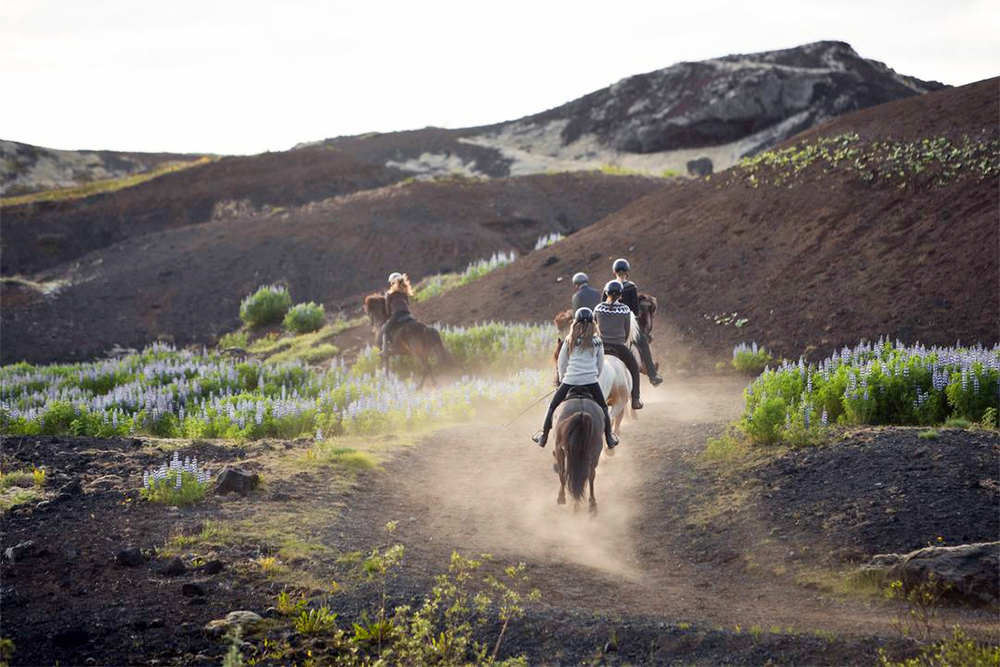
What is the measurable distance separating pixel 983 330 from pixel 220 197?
4257cm

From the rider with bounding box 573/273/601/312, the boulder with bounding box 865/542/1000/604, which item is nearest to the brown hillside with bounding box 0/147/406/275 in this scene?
the rider with bounding box 573/273/601/312

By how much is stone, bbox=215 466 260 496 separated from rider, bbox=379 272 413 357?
28.5 ft

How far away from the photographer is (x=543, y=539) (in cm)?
1016

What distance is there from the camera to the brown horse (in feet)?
61.9

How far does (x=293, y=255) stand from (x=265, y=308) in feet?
20.3

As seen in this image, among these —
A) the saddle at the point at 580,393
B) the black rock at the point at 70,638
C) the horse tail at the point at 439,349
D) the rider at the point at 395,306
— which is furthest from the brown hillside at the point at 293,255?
the black rock at the point at 70,638

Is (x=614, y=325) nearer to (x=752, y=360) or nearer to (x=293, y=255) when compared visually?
(x=752, y=360)

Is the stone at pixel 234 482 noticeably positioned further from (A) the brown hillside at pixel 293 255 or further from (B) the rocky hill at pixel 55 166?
(B) the rocky hill at pixel 55 166

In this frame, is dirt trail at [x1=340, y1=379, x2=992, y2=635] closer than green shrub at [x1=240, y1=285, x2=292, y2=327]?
Yes

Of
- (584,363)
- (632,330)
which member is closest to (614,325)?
(632,330)

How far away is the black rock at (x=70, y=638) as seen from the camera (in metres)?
6.81

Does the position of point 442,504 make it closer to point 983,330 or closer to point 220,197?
point 983,330

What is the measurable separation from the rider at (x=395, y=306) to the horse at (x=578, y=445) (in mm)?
8704

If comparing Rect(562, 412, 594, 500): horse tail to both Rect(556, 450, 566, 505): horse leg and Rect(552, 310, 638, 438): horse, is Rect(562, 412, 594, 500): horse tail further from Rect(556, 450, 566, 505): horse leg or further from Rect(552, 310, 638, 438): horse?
Rect(552, 310, 638, 438): horse
